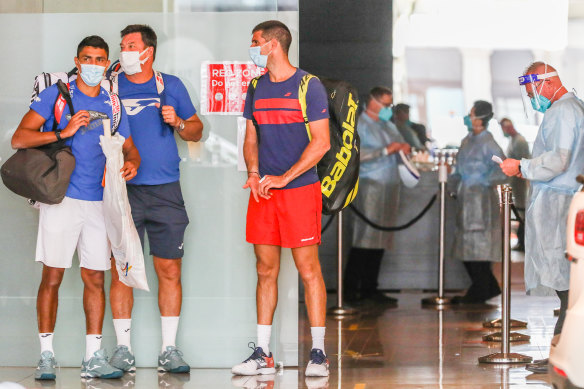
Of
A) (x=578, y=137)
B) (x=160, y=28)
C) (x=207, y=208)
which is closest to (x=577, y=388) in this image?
(x=578, y=137)

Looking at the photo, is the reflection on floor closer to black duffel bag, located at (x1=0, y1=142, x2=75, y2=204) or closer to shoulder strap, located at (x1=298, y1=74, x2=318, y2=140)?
black duffel bag, located at (x1=0, y1=142, x2=75, y2=204)

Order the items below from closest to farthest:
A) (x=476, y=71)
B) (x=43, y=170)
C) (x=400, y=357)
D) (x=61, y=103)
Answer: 1. (x=43, y=170)
2. (x=61, y=103)
3. (x=400, y=357)
4. (x=476, y=71)

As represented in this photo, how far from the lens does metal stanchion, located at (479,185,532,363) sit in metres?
6.02

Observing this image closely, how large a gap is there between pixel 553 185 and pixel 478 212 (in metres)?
3.76

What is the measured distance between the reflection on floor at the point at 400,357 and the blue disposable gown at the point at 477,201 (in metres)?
0.70

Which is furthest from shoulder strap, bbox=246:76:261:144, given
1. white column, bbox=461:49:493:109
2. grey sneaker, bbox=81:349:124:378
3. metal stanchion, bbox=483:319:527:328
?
white column, bbox=461:49:493:109

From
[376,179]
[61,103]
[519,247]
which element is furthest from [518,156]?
[61,103]

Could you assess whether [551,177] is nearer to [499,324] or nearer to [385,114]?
[499,324]

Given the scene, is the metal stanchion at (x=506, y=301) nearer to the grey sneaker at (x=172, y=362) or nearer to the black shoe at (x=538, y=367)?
the black shoe at (x=538, y=367)

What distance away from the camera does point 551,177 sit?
5.60 m

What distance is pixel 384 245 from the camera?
952 cm

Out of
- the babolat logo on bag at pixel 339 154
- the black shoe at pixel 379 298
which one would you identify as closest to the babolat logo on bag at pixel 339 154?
the babolat logo on bag at pixel 339 154

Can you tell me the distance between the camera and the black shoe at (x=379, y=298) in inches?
363

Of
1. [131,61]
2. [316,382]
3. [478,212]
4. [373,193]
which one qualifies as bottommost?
[316,382]
